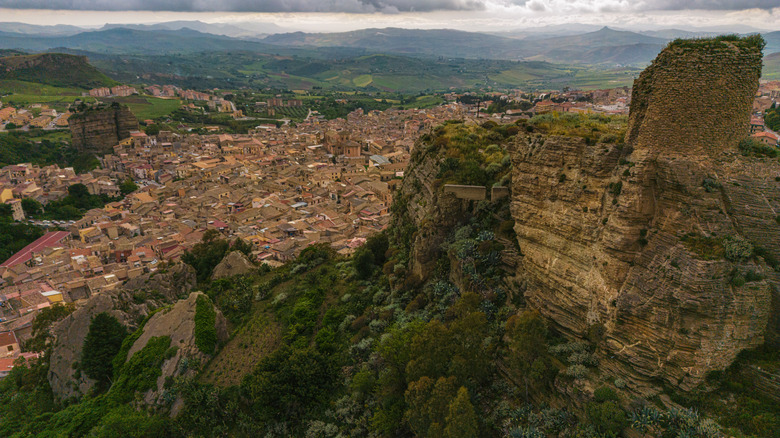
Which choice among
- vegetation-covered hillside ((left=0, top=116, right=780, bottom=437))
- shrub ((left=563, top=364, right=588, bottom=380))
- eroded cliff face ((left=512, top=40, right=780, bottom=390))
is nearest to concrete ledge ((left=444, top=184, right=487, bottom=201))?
vegetation-covered hillside ((left=0, top=116, right=780, bottom=437))

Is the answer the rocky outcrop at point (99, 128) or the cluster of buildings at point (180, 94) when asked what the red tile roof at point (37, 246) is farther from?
the cluster of buildings at point (180, 94)

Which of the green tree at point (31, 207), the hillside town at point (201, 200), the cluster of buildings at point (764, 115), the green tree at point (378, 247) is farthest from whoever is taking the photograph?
the green tree at point (31, 207)

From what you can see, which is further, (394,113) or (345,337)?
(394,113)

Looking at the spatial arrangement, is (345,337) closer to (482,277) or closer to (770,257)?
(482,277)

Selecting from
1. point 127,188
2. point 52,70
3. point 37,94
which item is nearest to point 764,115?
point 127,188

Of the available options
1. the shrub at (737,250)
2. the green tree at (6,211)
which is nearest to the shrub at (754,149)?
the shrub at (737,250)

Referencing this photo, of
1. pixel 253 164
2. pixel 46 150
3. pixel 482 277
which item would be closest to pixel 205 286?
pixel 482 277

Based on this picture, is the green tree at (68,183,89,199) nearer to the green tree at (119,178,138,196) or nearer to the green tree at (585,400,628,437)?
the green tree at (119,178,138,196)
